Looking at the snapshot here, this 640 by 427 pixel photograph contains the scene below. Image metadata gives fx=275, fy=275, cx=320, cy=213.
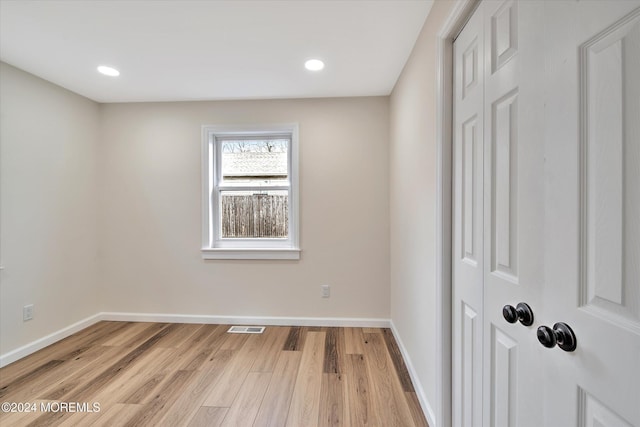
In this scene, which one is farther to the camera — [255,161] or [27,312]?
[255,161]

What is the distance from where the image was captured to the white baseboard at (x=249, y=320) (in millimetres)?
2848

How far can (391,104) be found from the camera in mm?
2709

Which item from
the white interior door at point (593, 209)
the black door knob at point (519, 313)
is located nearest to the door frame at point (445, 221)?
the black door knob at point (519, 313)

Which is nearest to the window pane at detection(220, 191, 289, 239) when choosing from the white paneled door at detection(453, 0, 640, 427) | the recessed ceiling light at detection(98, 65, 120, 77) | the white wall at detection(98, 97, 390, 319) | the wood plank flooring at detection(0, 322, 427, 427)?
the white wall at detection(98, 97, 390, 319)

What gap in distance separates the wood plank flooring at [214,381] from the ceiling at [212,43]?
2368mm

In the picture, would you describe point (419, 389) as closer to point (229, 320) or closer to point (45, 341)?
point (229, 320)

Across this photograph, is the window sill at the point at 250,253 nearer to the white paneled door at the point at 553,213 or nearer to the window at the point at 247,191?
the window at the point at 247,191

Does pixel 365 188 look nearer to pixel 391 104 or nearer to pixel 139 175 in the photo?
pixel 391 104

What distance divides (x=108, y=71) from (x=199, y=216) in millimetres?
1467

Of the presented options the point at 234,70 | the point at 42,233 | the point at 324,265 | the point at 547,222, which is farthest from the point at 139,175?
the point at 547,222

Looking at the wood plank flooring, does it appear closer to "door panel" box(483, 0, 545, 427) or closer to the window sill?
the window sill

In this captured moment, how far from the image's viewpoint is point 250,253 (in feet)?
9.59

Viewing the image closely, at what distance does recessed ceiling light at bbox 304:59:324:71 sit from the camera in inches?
84.5

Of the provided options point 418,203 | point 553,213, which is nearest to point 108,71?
point 418,203
